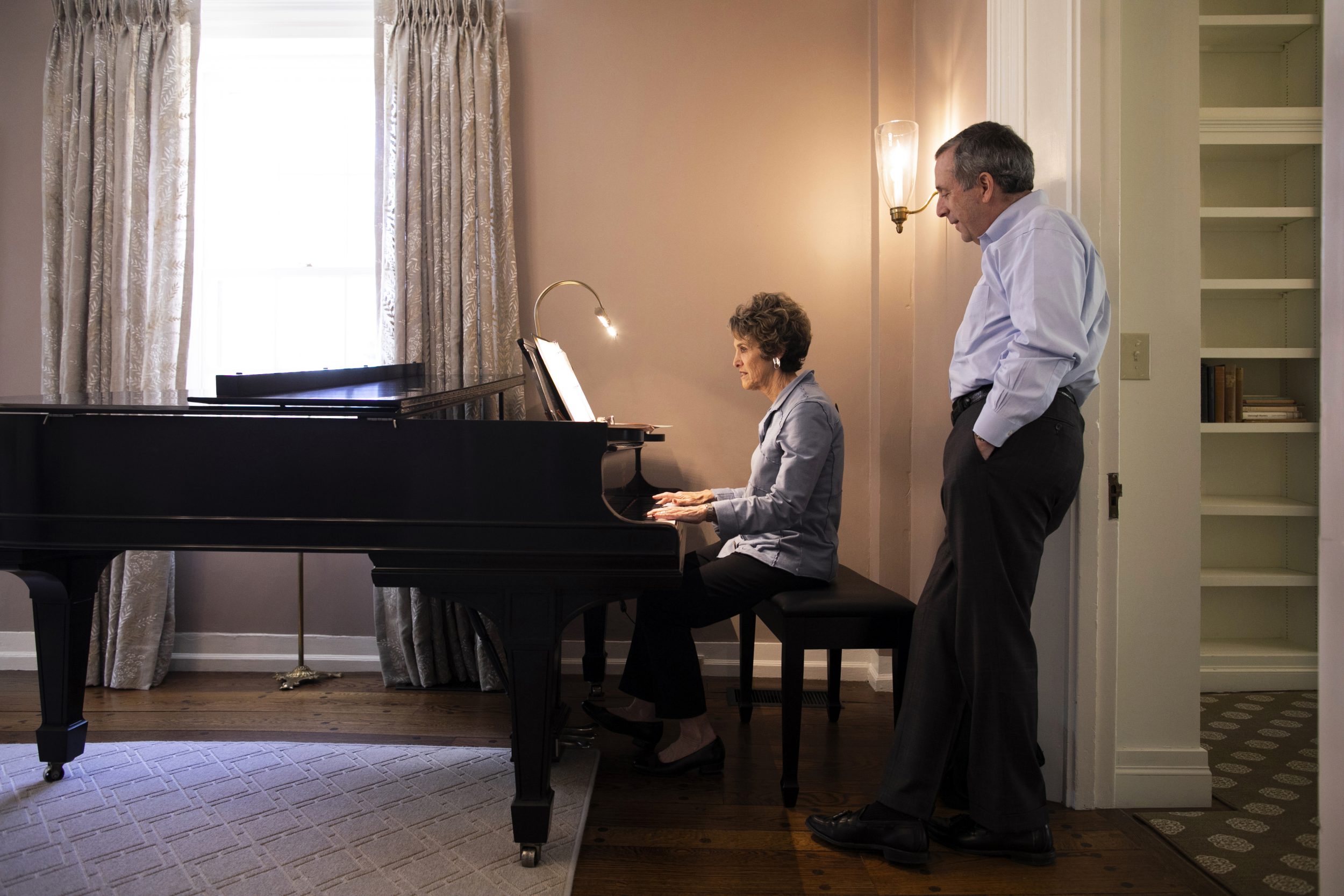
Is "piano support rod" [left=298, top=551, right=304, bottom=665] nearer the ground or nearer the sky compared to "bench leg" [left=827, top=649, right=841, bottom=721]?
nearer the sky

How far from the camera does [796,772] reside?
221 centimetres

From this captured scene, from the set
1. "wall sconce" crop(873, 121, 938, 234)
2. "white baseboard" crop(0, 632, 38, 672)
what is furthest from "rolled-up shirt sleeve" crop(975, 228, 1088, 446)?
"white baseboard" crop(0, 632, 38, 672)

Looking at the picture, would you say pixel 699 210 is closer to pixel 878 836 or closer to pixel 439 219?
pixel 439 219

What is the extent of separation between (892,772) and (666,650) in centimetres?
68

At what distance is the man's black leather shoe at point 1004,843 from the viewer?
192 cm

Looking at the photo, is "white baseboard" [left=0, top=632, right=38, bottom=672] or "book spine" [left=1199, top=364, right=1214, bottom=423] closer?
"book spine" [left=1199, top=364, right=1214, bottom=423]

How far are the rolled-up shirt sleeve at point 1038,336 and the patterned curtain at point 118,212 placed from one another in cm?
296

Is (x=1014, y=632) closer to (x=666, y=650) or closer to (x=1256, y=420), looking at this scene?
(x=666, y=650)

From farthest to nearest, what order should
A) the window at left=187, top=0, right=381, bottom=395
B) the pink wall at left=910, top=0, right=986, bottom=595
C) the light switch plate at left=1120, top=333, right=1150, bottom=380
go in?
the window at left=187, top=0, right=381, bottom=395, the pink wall at left=910, top=0, right=986, bottom=595, the light switch plate at left=1120, top=333, right=1150, bottom=380

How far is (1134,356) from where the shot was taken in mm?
2229

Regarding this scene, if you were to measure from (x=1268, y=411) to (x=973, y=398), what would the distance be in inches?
79.0

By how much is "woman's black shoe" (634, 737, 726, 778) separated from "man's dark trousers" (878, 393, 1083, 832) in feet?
1.98

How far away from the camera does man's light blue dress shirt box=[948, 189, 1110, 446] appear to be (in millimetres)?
1745

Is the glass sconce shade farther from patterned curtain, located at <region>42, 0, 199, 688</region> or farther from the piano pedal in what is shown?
patterned curtain, located at <region>42, 0, 199, 688</region>
